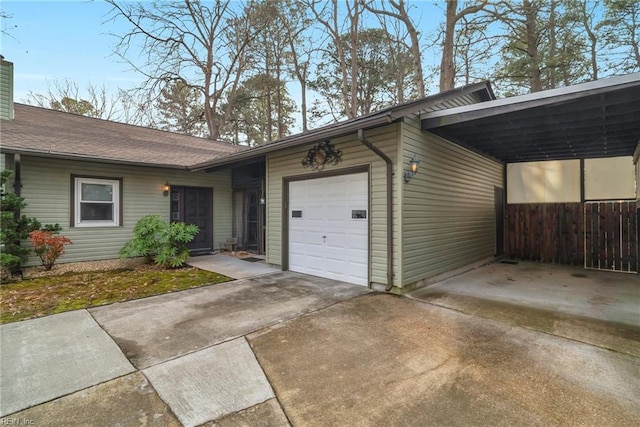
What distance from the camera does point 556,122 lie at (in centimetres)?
482

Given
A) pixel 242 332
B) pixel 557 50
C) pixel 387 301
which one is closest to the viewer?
pixel 242 332

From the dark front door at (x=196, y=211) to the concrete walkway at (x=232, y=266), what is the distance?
2.44 ft

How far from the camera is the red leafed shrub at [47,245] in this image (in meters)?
5.80

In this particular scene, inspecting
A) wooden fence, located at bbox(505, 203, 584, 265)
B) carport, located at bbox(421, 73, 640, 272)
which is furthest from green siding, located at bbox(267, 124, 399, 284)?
wooden fence, located at bbox(505, 203, 584, 265)

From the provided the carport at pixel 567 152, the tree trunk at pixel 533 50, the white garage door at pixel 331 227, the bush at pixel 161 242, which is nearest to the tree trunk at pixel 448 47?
the tree trunk at pixel 533 50

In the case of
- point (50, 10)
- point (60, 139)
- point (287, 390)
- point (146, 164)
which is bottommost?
point (287, 390)

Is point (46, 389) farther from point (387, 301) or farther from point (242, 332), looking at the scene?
point (387, 301)

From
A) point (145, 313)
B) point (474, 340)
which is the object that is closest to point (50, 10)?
point (145, 313)

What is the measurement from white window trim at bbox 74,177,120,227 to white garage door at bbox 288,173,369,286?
182 inches

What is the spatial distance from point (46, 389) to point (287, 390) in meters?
1.84

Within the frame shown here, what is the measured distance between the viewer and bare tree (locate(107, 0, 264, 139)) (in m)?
12.2

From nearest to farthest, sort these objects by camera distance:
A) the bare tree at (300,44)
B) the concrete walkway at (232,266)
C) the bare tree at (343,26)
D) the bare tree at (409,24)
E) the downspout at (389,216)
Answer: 1. the downspout at (389,216)
2. the concrete walkway at (232,266)
3. the bare tree at (409,24)
4. the bare tree at (343,26)
5. the bare tree at (300,44)

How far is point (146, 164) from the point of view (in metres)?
7.25

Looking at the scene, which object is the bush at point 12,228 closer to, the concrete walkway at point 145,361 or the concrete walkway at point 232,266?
the concrete walkway at point 232,266
